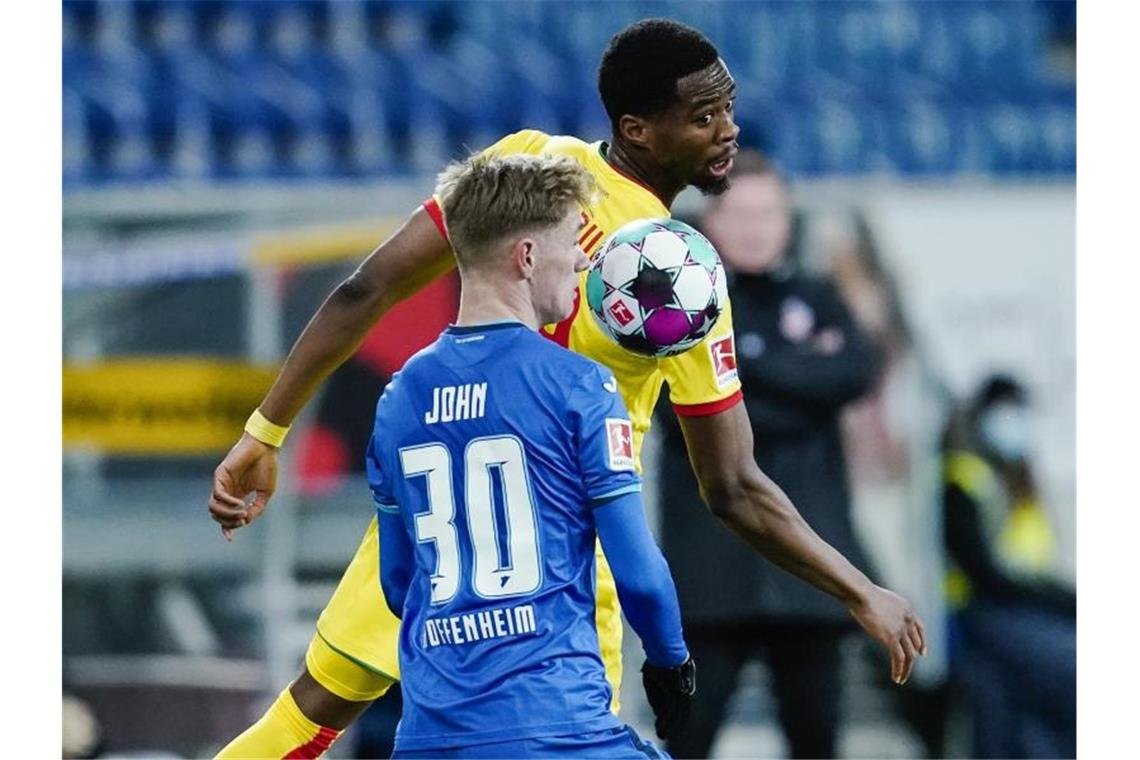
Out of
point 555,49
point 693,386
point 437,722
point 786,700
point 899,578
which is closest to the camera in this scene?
point 437,722

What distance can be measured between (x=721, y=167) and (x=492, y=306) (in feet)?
2.47

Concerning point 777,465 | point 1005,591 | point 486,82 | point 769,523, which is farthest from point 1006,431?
point 486,82

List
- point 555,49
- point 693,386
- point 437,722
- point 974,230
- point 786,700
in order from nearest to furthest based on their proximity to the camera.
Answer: point 437,722 → point 693,386 → point 786,700 → point 974,230 → point 555,49

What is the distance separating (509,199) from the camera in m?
3.18

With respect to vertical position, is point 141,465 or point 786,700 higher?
point 141,465

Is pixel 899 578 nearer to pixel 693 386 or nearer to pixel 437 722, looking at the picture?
pixel 693 386

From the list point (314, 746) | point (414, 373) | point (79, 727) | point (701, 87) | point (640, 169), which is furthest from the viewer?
point (79, 727)

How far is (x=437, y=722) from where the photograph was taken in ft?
10.2

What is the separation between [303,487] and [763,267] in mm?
2278

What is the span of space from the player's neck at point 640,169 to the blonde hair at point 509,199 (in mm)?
492

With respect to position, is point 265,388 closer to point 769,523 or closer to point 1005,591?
point 1005,591

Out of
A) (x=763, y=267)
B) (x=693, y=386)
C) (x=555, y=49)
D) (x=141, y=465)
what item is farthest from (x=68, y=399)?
(x=555, y=49)

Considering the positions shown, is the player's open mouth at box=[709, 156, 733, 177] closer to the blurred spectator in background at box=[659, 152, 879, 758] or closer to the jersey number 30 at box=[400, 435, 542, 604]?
the jersey number 30 at box=[400, 435, 542, 604]

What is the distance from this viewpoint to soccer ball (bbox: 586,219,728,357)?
3.53 metres
